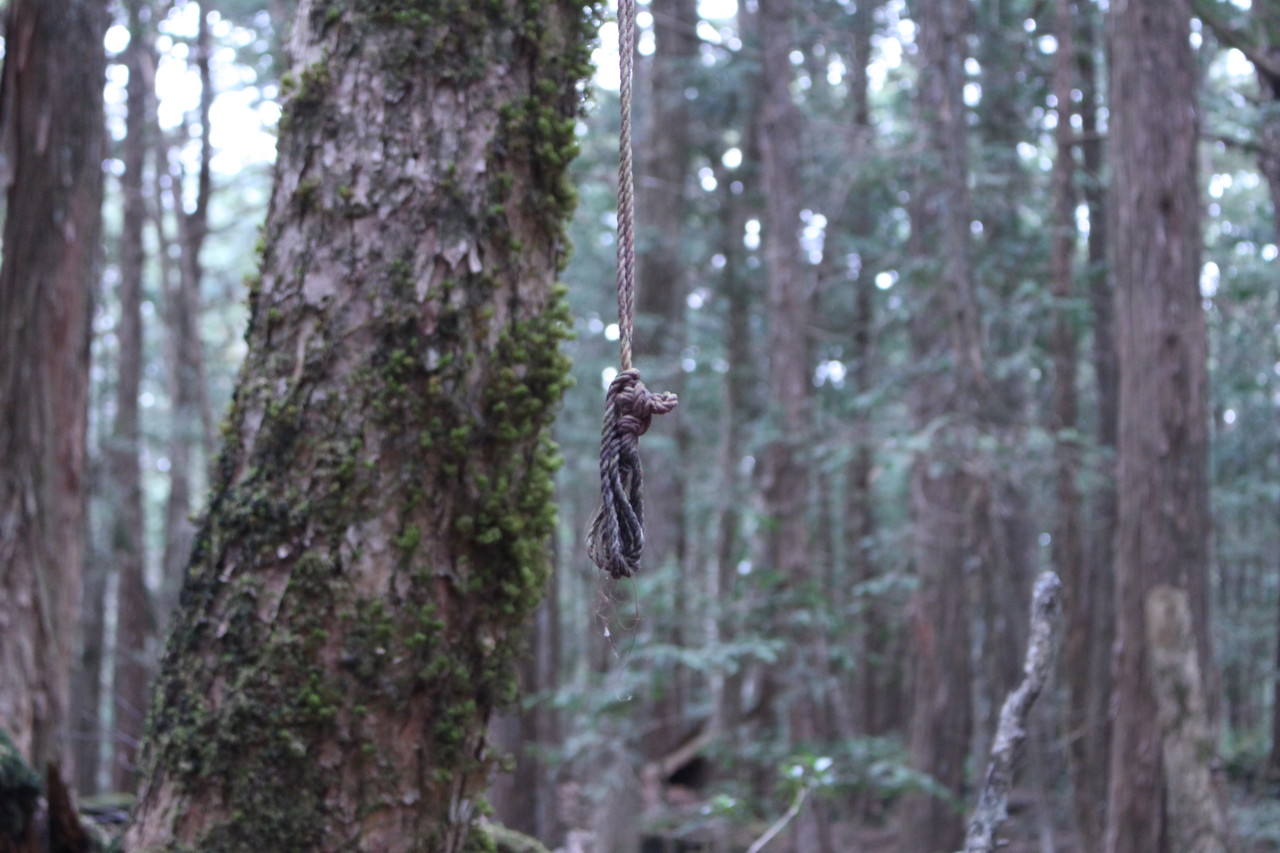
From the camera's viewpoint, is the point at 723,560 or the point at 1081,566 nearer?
the point at 1081,566

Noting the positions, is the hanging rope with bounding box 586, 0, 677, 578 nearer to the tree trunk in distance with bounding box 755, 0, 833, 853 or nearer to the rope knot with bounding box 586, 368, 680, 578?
the rope knot with bounding box 586, 368, 680, 578

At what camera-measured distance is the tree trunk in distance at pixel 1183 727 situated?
601 cm

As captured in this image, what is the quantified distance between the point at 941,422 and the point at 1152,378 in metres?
1.93

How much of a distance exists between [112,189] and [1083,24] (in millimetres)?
14174

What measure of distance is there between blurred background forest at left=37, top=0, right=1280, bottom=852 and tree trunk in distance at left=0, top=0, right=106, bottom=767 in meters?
2.40

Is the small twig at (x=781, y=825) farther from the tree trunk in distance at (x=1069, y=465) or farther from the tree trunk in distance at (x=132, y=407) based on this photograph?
the tree trunk in distance at (x=132, y=407)

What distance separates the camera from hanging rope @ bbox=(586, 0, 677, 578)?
2.01m

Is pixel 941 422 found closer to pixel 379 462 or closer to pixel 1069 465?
pixel 1069 465

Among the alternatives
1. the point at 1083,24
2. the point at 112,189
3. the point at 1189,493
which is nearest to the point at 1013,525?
the point at 1083,24

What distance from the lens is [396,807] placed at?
2389 millimetres

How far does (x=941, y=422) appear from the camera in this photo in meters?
8.48

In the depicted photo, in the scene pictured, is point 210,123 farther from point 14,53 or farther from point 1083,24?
point 1083,24

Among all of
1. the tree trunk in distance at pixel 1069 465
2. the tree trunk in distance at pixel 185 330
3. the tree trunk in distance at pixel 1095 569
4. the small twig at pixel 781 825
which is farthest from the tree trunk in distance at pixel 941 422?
the tree trunk in distance at pixel 185 330

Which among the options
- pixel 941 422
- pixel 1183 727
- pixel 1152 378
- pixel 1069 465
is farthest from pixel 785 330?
pixel 1183 727
